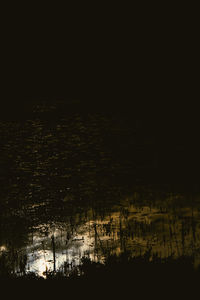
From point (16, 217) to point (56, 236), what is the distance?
2.26 metres

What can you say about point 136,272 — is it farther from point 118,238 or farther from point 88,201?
point 88,201

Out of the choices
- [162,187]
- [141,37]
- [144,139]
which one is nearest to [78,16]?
[141,37]

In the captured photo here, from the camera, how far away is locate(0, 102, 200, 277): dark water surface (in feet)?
31.8

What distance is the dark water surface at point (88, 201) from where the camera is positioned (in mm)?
9688

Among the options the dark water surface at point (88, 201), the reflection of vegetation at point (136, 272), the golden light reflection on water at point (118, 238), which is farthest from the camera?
the dark water surface at point (88, 201)

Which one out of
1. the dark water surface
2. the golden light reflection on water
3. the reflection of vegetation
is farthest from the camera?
the dark water surface

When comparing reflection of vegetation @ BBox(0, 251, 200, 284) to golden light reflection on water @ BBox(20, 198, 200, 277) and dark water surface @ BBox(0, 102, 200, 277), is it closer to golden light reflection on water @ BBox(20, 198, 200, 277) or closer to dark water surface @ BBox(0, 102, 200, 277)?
golden light reflection on water @ BBox(20, 198, 200, 277)

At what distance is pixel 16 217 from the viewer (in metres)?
12.7

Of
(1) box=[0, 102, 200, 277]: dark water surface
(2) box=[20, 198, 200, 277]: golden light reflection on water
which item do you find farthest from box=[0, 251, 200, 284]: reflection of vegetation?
(1) box=[0, 102, 200, 277]: dark water surface

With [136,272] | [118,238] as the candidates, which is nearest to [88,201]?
[118,238]

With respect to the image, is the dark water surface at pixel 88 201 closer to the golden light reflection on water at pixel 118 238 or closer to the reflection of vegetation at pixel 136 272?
the golden light reflection on water at pixel 118 238

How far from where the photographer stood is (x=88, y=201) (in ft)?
44.3

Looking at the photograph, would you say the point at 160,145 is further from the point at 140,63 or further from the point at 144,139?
the point at 140,63

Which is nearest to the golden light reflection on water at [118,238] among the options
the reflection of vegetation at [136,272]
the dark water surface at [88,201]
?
the dark water surface at [88,201]
